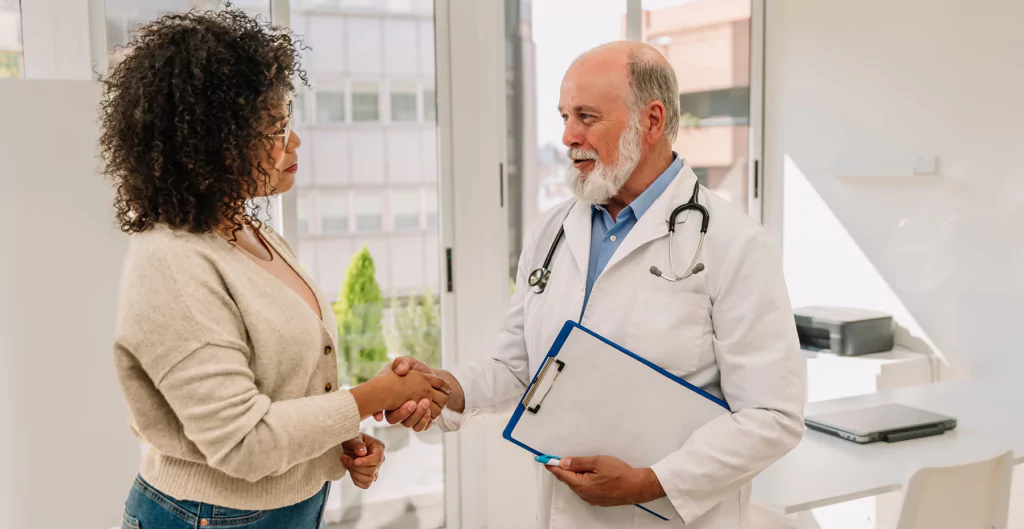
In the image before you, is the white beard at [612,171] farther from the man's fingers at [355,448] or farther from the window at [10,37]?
the window at [10,37]

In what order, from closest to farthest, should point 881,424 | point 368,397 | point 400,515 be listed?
point 368,397 < point 881,424 < point 400,515

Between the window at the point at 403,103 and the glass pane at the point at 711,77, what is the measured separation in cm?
125

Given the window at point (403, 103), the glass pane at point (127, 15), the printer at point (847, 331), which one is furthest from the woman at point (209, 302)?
the printer at point (847, 331)

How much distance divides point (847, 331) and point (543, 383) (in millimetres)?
2213

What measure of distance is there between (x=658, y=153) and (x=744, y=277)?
367 mm

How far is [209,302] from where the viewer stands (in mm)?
1261

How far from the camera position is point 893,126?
3.59 metres

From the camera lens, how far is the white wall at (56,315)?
2.40 metres

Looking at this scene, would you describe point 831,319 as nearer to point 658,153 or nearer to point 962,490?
point 962,490

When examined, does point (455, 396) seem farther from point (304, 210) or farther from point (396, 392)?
point (304, 210)

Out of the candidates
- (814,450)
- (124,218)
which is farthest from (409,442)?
(124,218)

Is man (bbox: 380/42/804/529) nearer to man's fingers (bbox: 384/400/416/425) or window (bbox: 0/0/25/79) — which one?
man's fingers (bbox: 384/400/416/425)

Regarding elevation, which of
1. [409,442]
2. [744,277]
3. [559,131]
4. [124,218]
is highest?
[559,131]

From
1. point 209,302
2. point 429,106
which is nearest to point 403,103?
point 429,106
